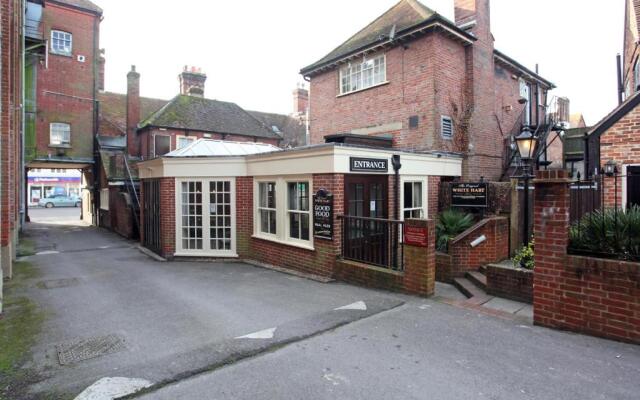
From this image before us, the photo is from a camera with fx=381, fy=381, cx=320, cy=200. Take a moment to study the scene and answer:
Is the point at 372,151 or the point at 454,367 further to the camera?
the point at 372,151

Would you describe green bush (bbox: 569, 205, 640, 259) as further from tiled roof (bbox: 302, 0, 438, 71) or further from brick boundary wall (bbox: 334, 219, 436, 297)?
tiled roof (bbox: 302, 0, 438, 71)

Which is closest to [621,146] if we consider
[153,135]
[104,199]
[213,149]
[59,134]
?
[213,149]

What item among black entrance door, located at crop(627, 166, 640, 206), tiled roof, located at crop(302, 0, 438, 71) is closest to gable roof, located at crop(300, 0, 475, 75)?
tiled roof, located at crop(302, 0, 438, 71)

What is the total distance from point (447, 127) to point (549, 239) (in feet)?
26.1

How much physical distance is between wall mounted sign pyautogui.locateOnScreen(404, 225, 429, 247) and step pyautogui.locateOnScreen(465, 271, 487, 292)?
6.06 feet

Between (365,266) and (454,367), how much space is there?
3589 millimetres

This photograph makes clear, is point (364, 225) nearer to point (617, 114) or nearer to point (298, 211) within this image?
point (298, 211)

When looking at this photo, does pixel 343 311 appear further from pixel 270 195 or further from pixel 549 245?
pixel 270 195

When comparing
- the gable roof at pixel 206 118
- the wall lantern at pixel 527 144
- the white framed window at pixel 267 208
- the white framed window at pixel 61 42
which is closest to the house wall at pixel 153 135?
the gable roof at pixel 206 118

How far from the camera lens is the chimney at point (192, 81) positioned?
89.6 ft

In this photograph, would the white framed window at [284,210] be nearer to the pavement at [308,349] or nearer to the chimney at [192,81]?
the pavement at [308,349]

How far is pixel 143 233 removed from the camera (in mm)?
13695

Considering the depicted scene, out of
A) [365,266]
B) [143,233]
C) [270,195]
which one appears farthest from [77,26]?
[365,266]

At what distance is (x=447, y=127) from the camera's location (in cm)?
1255
